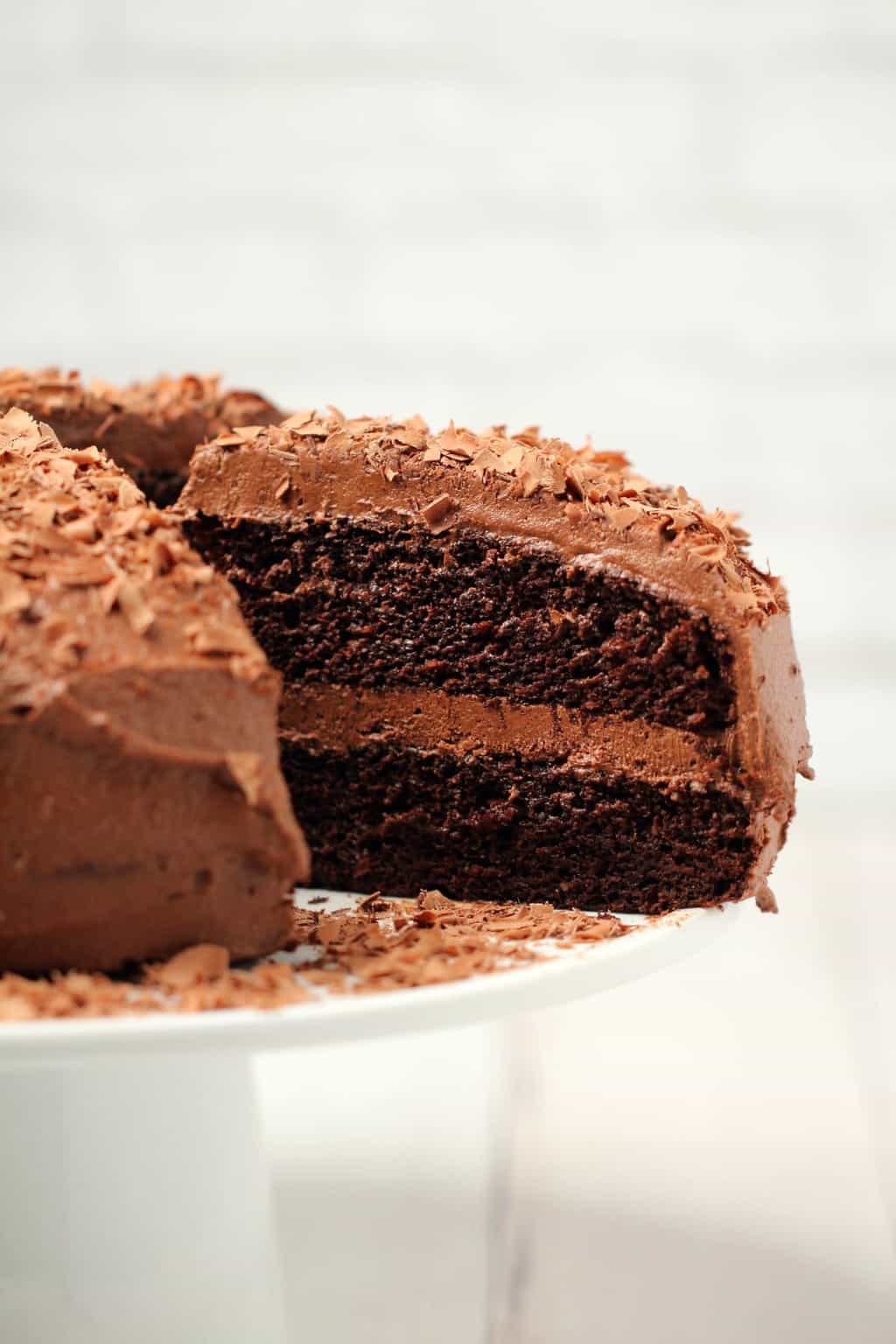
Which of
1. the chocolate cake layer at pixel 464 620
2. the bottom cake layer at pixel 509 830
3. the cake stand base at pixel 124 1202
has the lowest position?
the cake stand base at pixel 124 1202

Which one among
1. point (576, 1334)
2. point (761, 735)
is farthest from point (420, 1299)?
point (761, 735)

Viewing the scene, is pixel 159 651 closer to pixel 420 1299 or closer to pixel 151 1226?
pixel 151 1226

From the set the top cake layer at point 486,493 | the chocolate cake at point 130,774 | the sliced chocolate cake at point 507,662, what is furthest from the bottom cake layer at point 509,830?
the chocolate cake at point 130,774

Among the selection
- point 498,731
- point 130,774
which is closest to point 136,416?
point 498,731

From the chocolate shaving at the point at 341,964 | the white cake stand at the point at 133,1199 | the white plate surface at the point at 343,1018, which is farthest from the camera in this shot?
the white cake stand at the point at 133,1199

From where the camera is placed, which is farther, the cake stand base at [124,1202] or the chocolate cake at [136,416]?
the chocolate cake at [136,416]

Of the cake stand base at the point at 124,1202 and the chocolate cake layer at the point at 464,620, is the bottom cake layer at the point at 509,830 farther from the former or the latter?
the cake stand base at the point at 124,1202

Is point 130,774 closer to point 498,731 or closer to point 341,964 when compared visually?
point 341,964
